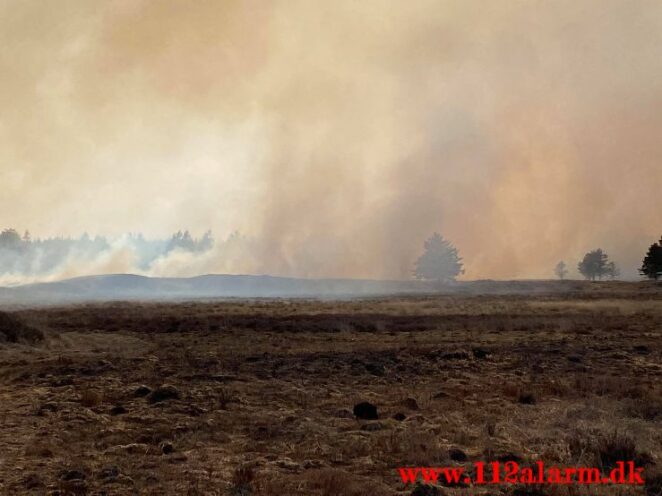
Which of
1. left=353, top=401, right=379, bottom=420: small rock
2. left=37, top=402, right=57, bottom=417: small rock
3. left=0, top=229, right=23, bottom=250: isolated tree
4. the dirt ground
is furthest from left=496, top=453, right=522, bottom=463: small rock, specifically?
left=0, top=229, right=23, bottom=250: isolated tree

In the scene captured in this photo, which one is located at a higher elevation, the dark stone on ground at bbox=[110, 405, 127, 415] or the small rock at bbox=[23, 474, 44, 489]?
the small rock at bbox=[23, 474, 44, 489]

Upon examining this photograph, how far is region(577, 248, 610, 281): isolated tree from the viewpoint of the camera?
16112cm

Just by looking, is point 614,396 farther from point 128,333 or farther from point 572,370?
point 128,333

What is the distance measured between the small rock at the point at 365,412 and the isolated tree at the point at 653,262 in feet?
365

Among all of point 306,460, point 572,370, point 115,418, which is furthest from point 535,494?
point 572,370

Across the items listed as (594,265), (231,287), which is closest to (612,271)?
(594,265)

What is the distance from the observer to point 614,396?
13688 mm

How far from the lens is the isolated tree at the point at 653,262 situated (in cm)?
9781

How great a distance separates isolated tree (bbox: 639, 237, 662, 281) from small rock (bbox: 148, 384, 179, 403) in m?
114

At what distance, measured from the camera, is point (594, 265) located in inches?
6368

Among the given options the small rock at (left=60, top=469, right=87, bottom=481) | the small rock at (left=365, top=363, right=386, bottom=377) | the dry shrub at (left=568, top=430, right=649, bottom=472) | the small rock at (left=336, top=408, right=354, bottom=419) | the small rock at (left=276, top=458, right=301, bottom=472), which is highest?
the dry shrub at (left=568, top=430, right=649, bottom=472)

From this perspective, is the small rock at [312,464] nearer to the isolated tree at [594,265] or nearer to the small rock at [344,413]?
the small rock at [344,413]

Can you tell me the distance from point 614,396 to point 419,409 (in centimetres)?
636

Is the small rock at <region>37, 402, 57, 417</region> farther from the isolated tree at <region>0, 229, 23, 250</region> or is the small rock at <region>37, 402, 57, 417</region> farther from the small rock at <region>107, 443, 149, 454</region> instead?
the isolated tree at <region>0, 229, 23, 250</region>
